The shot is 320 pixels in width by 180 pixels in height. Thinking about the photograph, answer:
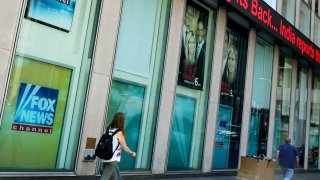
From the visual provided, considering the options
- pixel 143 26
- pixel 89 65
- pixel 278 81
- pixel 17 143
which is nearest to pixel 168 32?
pixel 143 26

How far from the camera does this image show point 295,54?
1884 centimetres

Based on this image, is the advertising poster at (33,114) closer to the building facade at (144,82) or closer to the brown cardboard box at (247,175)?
the building facade at (144,82)

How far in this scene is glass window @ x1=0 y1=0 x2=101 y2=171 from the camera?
7793 mm

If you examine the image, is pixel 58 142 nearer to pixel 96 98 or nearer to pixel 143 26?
pixel 96 98

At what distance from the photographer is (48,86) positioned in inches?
327

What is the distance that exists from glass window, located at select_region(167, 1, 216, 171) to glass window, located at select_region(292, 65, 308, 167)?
8882 mm

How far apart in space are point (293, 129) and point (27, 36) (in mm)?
15578

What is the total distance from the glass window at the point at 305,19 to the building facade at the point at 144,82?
8.33 ft

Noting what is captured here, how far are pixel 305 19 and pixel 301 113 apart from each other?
546 cm

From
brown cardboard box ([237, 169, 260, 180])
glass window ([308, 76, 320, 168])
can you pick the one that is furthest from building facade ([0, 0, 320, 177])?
glass window ([308, 76, 320, 168])

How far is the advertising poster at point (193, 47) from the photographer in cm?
1211

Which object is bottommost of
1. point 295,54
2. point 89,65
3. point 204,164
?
point 204,164

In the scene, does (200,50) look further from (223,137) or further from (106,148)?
(106,148)

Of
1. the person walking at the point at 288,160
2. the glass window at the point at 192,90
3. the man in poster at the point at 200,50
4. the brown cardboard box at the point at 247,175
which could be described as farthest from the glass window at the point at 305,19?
the brown cardboard box at the point at 247,175
